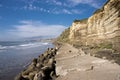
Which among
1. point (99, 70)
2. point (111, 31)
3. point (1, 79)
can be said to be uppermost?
point (111, 31)

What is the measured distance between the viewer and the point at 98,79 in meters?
10.6

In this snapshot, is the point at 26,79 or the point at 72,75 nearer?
the point at 72,75

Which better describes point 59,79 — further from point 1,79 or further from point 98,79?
point 1,79

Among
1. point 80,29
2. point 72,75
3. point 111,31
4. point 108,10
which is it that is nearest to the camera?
point 72,75

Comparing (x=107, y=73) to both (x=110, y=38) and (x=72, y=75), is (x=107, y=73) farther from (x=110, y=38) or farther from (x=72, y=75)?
(x=110, y=38)

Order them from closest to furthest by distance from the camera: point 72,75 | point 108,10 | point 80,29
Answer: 1. point 72,75
2. point 108,10
3. point 80,29

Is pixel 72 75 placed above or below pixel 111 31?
below

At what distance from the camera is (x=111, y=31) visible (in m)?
20.2

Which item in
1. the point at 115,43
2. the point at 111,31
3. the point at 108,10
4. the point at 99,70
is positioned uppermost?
the point at 108,10

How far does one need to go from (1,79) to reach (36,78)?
6.42 meters

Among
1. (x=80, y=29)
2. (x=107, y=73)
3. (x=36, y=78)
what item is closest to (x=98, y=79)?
(x=107, y=73)

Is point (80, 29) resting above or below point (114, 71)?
above

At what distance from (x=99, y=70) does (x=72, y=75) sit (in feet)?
6.01

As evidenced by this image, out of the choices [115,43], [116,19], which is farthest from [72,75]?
[116,19]
